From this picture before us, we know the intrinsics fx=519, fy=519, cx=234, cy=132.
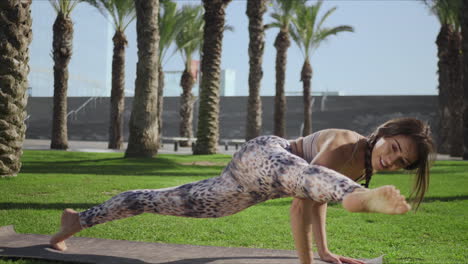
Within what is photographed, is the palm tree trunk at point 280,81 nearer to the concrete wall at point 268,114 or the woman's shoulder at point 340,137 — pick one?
the concrete wall at point 268,114

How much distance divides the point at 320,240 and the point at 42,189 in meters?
5.46

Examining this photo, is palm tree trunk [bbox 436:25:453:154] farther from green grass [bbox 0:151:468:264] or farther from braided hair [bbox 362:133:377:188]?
braided hair [bbox 362:133:377:188]

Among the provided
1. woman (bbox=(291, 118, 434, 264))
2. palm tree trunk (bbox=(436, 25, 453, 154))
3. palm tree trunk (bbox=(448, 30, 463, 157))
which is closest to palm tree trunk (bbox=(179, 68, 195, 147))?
palm tree trunk (bbox=(436, 25, 453, 154))

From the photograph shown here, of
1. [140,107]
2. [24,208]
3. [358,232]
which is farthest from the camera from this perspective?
[140,107]

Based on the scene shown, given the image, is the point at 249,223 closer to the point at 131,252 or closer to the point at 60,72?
the point at 131,252

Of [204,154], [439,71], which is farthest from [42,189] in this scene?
[439,71]

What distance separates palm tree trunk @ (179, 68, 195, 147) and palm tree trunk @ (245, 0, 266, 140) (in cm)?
664

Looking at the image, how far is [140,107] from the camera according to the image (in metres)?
14.1

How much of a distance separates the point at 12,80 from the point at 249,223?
5066 millimetres

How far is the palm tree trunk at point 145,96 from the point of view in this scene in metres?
14.1

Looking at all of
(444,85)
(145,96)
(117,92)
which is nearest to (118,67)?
(117,92)

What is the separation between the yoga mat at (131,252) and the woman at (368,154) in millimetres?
706

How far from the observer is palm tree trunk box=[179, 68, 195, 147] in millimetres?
27281

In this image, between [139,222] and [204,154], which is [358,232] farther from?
[204,154]
